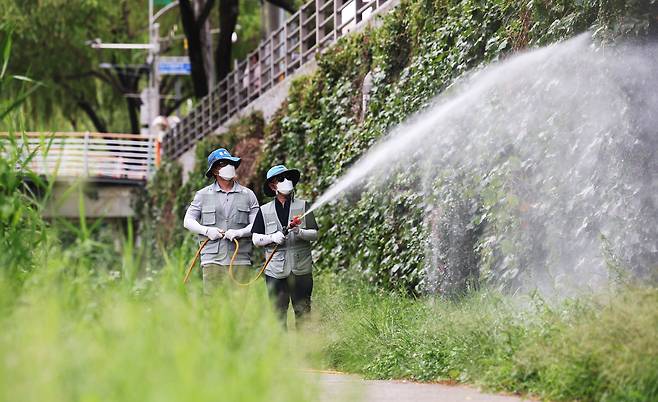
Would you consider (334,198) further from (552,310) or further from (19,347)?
(19,347)

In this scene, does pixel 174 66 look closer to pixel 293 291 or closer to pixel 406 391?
pixel 293 291

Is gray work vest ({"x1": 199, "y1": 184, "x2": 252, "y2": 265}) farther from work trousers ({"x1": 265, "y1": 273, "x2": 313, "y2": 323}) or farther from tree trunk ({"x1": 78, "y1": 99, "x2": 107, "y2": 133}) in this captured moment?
tree trunk ({"x1": 78, "y1": 99, "x2": 107, "y2": 133})

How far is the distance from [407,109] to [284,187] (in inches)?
162

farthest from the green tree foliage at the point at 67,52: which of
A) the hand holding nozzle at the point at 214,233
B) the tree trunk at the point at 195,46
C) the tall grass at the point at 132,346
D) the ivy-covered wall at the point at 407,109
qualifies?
the tall grass at the point at 132,346

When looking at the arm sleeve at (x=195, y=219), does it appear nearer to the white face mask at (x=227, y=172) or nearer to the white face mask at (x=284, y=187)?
the white face mask at (x=227, y=172)

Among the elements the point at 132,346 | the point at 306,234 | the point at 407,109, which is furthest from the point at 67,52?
the point at 132,346

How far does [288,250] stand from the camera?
11.4m

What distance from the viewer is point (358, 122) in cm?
1722

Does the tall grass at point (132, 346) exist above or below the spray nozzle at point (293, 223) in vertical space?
below

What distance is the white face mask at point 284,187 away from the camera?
36.8ft

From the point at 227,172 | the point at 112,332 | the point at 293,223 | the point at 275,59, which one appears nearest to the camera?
the point at 112,332

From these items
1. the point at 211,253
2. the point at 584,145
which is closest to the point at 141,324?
the point at 211,253

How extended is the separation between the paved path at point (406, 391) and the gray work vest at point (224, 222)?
1.87m

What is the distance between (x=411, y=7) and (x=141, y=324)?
1005cm
